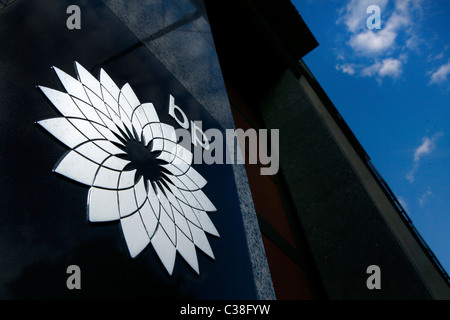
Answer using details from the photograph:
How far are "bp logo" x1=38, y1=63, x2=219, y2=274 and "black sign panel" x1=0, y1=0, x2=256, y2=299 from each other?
4cm

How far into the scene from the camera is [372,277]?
424 centimetres

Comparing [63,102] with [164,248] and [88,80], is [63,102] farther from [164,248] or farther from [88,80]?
[164,248]

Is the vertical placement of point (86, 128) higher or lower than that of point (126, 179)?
higher

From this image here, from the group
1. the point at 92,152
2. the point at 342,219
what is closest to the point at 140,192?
the point at 92,152

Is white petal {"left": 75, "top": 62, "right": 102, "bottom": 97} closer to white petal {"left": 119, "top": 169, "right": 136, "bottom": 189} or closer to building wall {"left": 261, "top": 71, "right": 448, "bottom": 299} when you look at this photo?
white petal {"left": 119, "top": 169, "right": 136, "bottom": 189}

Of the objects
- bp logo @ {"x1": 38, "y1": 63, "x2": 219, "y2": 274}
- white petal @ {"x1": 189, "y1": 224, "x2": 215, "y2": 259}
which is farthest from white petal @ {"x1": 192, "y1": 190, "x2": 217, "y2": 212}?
white petal @ {"x1": 189, "y1": 224, "x2": 215, "y2": 259}

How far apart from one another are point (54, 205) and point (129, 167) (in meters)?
0.53

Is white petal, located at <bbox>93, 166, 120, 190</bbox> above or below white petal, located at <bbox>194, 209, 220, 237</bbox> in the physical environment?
below

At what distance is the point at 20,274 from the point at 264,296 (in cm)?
169

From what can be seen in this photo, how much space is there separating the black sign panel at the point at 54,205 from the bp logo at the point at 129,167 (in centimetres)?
4

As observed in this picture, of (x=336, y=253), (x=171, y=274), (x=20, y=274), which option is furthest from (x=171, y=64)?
(x=336, y=253)

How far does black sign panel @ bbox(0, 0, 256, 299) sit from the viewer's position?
1.04 m

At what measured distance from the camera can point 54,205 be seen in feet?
3.87
